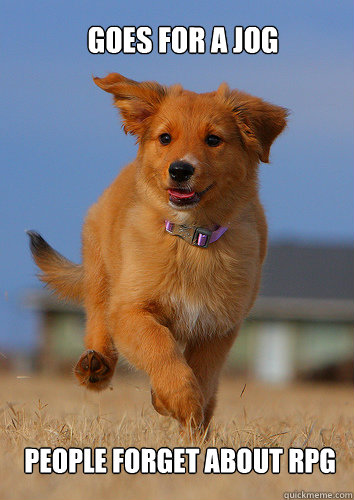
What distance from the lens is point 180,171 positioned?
4.26 metres

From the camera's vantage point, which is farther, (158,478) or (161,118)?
(161,118)

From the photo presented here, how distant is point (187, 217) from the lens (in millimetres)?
4695

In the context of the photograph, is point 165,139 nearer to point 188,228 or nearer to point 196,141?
point 196,141

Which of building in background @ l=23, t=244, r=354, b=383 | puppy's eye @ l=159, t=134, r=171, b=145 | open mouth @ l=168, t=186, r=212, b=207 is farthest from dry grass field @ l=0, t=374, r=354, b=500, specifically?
building in background @ l=23, t=244, r=354, b=383

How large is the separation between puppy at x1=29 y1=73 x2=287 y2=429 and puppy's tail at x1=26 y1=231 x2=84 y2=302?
3.10 ft

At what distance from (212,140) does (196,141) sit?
4.8 inches

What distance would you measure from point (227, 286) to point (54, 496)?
214cm

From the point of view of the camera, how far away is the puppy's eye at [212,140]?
4539 millimetres

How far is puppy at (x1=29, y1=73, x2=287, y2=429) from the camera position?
4.45 meters

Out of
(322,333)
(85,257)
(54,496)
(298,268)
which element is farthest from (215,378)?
(298,268)

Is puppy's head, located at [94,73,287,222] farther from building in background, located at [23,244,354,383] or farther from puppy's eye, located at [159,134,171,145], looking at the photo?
building in background, located at [23,244,354,383]

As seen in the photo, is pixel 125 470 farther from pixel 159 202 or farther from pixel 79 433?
pixel 159 202

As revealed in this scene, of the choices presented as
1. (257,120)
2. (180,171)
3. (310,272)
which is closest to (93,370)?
(180,171)

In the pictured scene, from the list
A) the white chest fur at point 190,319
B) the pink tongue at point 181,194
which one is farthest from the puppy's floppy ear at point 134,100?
the white chest fur at point 190,319
